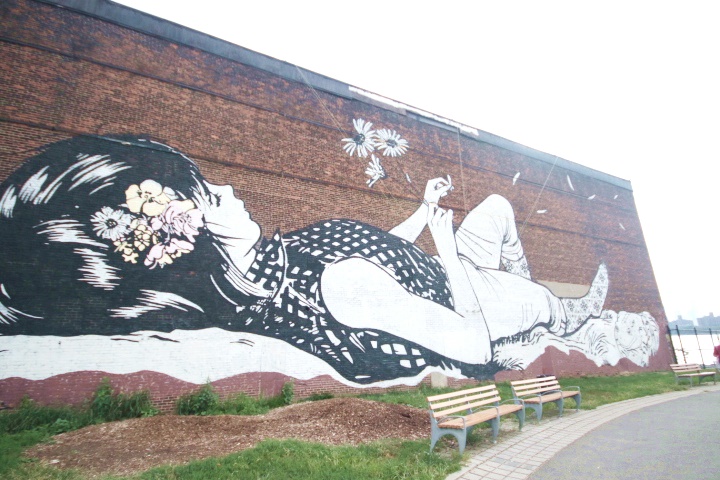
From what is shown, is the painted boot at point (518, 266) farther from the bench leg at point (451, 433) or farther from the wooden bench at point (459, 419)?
the bench leg at point (451, 433)

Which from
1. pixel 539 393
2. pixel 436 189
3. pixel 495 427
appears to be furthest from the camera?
pixel 436 189

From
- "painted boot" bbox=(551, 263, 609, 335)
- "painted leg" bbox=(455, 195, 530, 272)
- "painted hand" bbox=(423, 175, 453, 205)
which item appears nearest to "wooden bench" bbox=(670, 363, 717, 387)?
"painted boot" bbox=(551, 263, 609, 335)

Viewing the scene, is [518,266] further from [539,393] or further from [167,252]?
[167,252]

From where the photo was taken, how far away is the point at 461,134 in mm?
15234

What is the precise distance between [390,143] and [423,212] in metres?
2.45

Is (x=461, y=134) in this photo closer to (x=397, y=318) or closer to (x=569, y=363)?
(x=397, y=318)

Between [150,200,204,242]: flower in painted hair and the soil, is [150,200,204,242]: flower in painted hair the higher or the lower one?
the higher one

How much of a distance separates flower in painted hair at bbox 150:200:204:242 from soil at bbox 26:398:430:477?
156 inches

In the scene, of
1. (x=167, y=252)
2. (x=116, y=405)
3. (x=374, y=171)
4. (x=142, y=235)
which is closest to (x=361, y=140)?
(x=374, y=171)

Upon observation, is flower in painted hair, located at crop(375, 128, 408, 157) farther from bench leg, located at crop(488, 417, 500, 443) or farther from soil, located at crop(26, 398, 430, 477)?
bench leg, located at crop(488, 417, 500, 443)

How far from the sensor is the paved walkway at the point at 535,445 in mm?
4590

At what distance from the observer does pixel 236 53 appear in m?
10.9

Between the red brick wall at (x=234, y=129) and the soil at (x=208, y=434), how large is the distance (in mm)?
1946

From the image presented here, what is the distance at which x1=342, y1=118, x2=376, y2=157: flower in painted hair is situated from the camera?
12.4m
